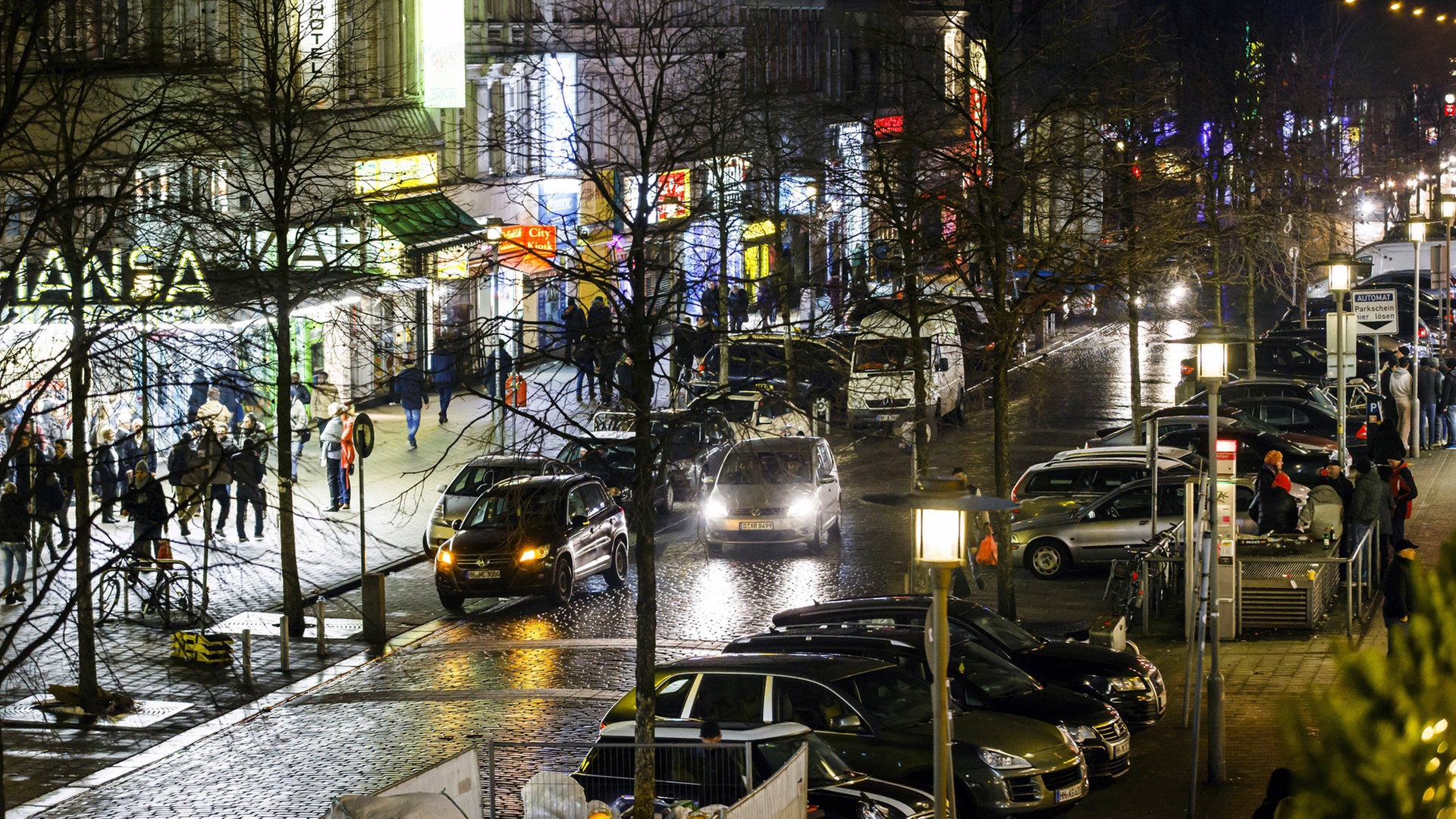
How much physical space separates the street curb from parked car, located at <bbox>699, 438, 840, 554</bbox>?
518 cm

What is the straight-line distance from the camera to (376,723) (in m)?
16.8

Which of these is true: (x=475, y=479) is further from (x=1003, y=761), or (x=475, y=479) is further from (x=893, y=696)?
(x=1003, y=761)

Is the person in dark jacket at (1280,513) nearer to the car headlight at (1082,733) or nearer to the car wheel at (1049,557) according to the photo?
the car wheel at (1049,557)

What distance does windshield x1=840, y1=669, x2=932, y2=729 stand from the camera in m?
13.1

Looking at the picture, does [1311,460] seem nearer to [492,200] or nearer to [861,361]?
[861,361]

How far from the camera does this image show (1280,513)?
21203mm

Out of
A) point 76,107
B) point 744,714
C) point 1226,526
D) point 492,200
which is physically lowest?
point 744,714

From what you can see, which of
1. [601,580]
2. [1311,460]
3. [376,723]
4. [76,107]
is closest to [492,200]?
[601,580]

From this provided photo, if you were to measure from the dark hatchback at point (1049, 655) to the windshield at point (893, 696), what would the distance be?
1.60 metres

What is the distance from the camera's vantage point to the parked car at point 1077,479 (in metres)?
25.0

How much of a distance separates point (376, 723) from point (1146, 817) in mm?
8070

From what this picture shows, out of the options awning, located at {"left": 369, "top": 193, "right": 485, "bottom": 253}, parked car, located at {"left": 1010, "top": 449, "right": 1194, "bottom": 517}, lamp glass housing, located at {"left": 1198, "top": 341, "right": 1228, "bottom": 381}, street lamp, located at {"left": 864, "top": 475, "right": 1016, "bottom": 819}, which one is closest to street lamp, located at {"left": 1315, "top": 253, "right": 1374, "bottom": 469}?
parked car, located at {"left": 1010, "top": 449, "right": 1194, "bottom": 517}

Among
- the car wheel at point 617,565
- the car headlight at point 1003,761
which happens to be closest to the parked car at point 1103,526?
the car wheel at point 617,565

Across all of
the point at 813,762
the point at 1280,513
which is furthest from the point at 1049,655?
the point at 1280,513
